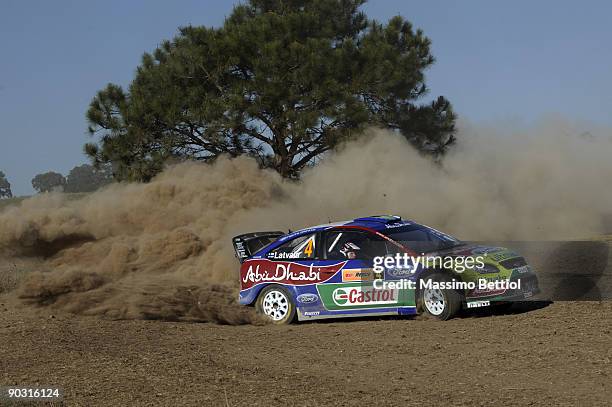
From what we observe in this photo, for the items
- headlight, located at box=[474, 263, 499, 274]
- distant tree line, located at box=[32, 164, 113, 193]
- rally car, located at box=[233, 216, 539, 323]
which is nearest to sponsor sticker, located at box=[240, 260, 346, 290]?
rally car, located at box=[233, 216, 539, 323]

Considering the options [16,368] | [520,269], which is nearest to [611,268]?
[520,269]

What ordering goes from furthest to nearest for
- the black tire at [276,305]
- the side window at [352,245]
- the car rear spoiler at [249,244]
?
the car rear spoiler at [249,244]
the black tire at [276,305]
the side window at [352,245]

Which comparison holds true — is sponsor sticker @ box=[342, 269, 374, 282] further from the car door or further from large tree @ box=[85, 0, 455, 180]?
large tree @ box=[85, 0, 455, 180]

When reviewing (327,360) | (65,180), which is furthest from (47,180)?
(327,360)

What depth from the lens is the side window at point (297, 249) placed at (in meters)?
10.9

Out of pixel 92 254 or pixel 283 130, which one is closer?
pixel 92 254

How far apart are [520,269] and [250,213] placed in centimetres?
967

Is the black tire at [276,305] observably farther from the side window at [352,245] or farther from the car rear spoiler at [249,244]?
the car rear spoiler at [249,244]

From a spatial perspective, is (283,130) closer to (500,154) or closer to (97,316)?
→ (500,154)

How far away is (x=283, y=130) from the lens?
22.7 m

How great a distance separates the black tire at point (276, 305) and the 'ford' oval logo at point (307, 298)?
155 millimetres

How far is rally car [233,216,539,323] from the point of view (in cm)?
990

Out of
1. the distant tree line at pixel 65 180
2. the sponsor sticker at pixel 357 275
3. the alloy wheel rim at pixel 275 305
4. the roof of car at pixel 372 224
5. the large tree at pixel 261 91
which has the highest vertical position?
the distant tree line at pixel 65 180

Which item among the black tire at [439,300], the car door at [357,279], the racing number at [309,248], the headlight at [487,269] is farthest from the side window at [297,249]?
the headlight at [487,269]
